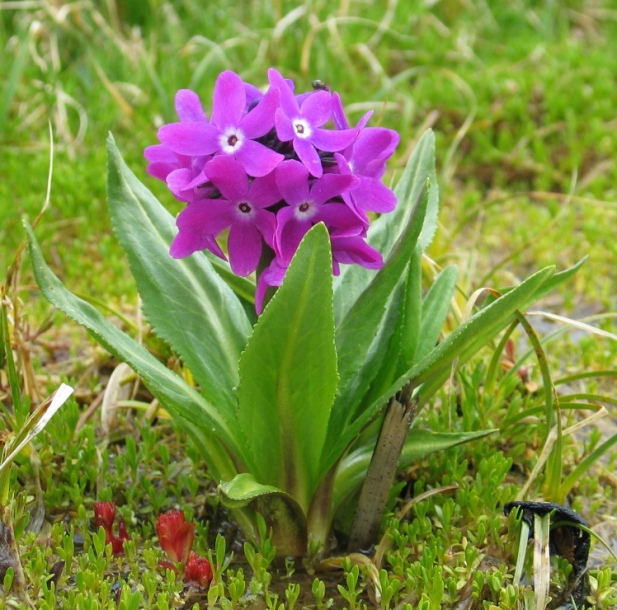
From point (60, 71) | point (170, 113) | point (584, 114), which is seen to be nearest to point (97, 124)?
point (170, 113)

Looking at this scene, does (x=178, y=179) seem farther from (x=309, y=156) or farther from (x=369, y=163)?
(x=369, y=163)

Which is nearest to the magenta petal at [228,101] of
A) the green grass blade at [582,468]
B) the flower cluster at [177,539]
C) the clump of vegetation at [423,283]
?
the clump of vegetation at [423,283]

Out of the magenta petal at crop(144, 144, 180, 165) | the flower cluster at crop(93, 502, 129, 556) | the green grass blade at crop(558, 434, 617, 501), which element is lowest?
the green grass blade at crop(558, 434, 617, 501)

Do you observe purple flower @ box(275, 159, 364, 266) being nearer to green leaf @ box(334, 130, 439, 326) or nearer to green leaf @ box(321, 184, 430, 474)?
green leaf @ box(321, 184, 430, 474)

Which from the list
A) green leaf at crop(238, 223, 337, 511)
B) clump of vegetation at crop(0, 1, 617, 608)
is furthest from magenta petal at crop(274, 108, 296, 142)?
clump of vegetation at crop(0, 1, 617, 608)

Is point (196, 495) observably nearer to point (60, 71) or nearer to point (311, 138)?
point (311, 138)

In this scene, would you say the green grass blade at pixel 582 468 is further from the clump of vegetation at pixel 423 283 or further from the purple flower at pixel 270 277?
the purple flower at pixel 270 277
